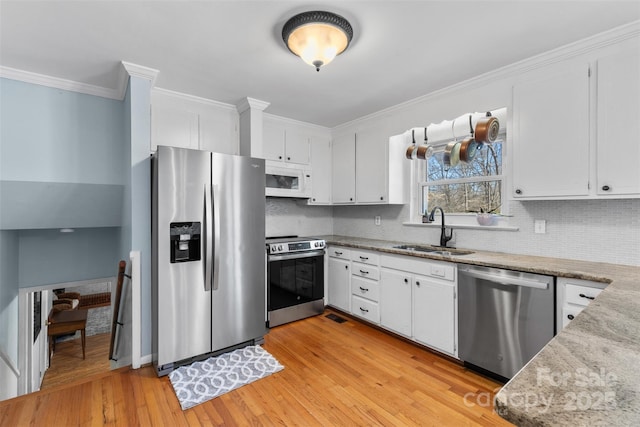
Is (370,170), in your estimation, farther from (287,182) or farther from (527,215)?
(527,215)

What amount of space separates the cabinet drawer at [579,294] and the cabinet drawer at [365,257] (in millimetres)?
1564

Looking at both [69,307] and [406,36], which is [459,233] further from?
[69,307]

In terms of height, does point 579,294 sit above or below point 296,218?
below

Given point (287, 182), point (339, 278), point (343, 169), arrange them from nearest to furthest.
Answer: point (339, 278)
point (287, 182)
point (343, 169)

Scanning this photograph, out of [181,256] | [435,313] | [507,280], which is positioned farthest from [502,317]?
[181,256]

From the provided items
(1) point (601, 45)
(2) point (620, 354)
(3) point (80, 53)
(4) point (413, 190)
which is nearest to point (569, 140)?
(1) point (601, 45)

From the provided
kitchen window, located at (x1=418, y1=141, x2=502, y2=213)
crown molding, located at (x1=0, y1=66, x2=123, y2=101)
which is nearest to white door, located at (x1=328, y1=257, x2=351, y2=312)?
kitchen window, located at (x1=418, y1=141, x2=502, y2=213)

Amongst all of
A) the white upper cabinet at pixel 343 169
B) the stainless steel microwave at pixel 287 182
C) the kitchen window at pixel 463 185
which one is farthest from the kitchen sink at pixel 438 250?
the stainless steel microwave at pixel 287 182

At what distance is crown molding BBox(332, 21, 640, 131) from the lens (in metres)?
1.89

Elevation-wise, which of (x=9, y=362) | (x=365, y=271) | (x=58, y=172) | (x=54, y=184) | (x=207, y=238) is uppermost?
(x=58, y=172)

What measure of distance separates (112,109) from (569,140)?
4046mm

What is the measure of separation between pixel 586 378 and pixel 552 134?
7.14 feet

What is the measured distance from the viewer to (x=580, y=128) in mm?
2029

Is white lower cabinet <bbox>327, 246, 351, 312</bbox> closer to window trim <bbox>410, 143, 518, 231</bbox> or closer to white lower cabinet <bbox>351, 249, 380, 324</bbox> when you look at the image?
white lower cabinet <bbox>351, 249, 380, 324</bbox>
